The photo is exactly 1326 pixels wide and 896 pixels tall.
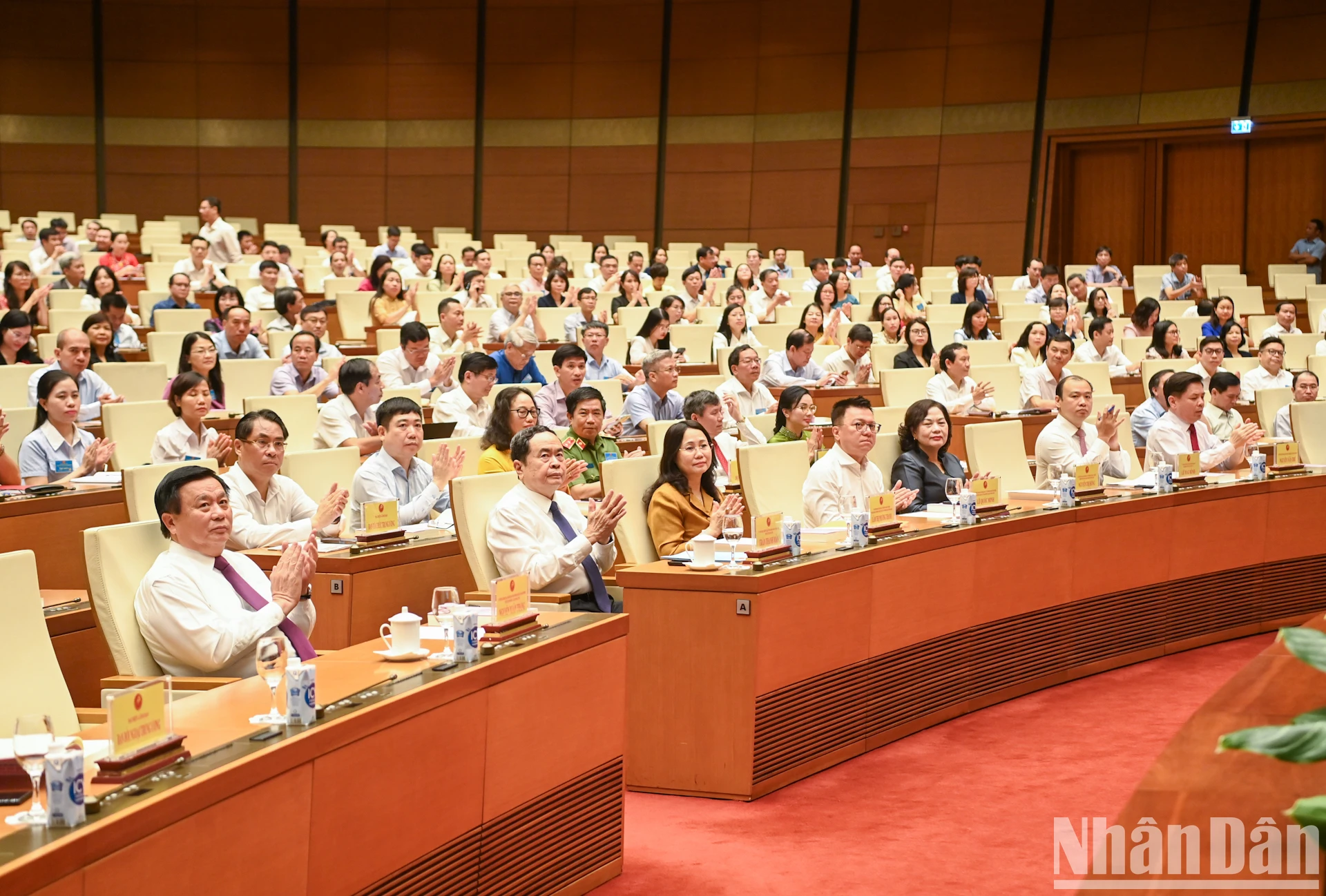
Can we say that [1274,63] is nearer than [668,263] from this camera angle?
Yes

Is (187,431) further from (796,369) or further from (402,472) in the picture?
(796,369)

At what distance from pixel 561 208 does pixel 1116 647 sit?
11.1m

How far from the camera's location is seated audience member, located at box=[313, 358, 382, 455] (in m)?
5.52

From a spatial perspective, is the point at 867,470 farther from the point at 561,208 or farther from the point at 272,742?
the point at 561,208

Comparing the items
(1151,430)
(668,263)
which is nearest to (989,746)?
(1151,430)

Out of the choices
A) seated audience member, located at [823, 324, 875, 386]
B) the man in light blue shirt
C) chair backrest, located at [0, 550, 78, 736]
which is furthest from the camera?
the man in light blue shirt

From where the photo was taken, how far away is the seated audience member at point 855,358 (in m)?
8.01

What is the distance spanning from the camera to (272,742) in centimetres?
218

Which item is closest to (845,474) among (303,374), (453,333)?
(303,374)

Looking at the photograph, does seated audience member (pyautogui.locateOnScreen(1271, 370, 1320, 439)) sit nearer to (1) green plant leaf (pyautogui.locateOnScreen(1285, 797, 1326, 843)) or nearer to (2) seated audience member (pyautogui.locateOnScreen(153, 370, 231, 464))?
(2) seated audience member (pyautogui.locateOnScreen(153, 370, 231, 464))

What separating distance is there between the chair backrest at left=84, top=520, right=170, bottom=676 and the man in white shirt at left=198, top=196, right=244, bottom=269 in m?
8.69

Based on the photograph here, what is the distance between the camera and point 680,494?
4266 millimetres

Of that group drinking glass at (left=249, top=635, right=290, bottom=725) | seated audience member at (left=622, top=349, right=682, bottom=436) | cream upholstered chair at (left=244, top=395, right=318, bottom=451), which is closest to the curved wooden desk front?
drinking glass at (left=249, top=635, right=290, bottom=725)

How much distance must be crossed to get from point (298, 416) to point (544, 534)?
2325 mm
